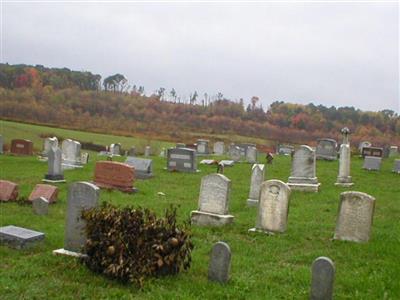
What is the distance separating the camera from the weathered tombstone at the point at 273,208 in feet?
35.8

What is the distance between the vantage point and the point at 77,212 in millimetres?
8453

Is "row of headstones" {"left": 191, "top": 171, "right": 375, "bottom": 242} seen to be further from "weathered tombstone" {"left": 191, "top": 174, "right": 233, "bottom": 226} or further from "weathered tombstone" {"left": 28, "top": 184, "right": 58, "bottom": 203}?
"weathered tombstone" {"left": 28, "top": 184, "right": 58, "bottom": 203}

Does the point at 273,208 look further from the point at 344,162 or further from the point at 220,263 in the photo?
the point at 344,162

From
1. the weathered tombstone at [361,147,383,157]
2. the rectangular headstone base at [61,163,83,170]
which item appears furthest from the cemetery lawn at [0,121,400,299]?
the weathered tombstone at [361,147,383,157]

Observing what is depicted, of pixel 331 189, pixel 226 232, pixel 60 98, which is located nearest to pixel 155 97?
pixel 60 98

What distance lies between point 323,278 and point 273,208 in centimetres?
446

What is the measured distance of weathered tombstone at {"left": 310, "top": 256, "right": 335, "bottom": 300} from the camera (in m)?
Result: 6.52

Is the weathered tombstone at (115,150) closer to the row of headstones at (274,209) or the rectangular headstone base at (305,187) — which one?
the rectangular headstone base at (305,187)

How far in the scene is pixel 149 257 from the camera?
7133 millimetres

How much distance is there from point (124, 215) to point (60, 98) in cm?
6898

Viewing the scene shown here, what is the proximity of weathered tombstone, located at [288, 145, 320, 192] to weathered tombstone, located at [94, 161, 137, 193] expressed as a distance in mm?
5749

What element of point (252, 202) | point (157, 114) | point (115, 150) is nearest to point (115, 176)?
point (252, 202)

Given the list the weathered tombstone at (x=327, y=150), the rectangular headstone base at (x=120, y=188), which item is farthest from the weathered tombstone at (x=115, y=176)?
the weathered tombstone at (x=327, y=150)

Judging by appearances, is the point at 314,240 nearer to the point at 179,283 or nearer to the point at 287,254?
the point at 287,254
